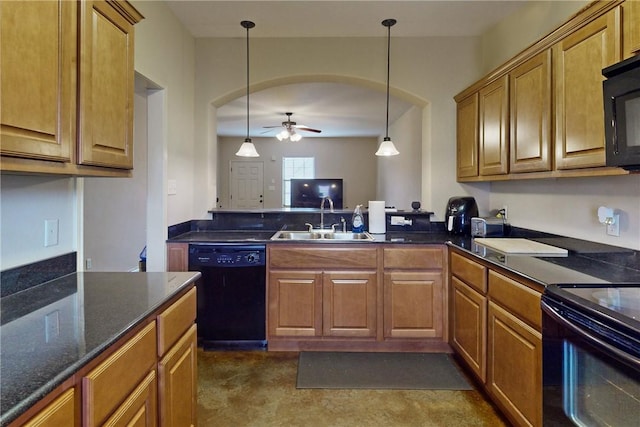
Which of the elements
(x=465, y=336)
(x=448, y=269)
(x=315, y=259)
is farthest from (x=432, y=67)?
(x=465, y=336)

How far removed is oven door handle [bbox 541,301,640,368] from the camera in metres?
1.03

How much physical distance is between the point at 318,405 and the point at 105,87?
76.6 inches

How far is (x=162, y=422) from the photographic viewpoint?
1303 mm

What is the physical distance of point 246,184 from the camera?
361 inches

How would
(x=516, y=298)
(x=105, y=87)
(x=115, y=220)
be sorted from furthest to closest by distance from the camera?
(x=115, y=220), (x=516, y=298), (x=105, y=87)

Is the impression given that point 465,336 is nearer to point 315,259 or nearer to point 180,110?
point 315,259

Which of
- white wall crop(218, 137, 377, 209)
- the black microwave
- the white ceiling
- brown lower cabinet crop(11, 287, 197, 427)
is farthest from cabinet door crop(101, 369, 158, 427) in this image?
white wall crop(218, 137, 377, 209)

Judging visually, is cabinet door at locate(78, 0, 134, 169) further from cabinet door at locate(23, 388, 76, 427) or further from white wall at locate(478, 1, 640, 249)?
white wall at locate(478, 1, 640, 249)

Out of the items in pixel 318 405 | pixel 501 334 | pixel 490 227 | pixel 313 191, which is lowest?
pixel 318 405

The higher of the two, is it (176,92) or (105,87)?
(176,92)

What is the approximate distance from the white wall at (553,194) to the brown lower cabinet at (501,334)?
642 millimetres

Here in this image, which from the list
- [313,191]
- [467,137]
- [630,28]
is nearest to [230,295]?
[467,137]

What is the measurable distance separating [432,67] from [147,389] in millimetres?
3231

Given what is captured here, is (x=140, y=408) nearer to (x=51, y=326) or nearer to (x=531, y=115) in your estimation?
(x=51, y=326)
